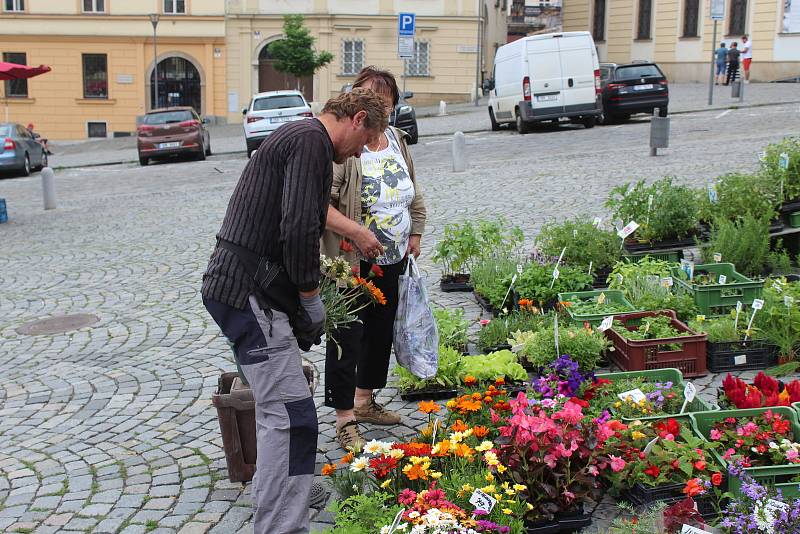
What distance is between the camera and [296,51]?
3525 centimetres

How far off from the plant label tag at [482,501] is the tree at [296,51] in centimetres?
3279

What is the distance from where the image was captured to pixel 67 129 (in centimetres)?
3950

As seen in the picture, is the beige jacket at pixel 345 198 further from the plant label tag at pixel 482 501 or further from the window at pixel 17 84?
the window at pixel 17 84

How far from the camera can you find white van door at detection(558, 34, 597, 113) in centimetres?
2342

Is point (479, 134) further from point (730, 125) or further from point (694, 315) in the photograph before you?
point (694, 315)

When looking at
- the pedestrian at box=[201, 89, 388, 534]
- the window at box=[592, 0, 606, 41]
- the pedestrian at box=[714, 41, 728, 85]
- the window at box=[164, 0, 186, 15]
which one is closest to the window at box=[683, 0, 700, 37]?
the pedestrian at box=[714, 41, 728, 85]

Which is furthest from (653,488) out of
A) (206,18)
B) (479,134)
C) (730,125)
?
(206,18)

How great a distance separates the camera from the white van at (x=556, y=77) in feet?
76.9

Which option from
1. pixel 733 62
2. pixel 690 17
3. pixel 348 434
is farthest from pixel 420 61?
pixel 348 434

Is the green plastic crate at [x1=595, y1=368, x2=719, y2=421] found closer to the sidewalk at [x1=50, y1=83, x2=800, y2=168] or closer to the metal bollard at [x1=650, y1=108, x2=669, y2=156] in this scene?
the metal bollard at [x1=650, y1=108, x2=669, y2=156]

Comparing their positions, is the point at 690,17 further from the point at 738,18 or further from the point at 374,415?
the point at 374,415

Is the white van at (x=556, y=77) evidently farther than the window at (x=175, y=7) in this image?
No

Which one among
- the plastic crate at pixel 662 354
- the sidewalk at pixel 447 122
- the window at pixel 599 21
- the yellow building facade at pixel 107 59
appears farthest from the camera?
the window at pixel 599 21

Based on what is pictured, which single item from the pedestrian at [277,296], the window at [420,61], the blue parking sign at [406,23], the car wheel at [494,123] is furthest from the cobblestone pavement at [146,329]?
the window at [420,61]
